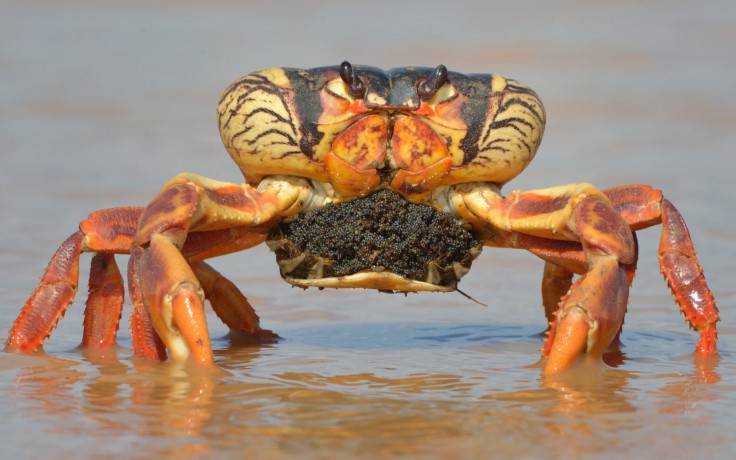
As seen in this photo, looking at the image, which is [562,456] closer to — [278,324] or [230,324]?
[230,324]

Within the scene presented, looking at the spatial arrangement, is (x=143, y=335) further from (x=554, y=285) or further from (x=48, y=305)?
(x=554, y=285)

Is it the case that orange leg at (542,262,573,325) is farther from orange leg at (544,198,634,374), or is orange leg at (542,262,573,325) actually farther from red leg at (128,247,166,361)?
red leg at (128,247,166,361)

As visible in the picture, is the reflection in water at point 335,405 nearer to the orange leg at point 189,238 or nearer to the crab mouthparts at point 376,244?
the orange leg at point 189,238

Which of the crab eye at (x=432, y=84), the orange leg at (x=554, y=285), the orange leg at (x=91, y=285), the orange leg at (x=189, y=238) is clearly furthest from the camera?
the orange leg at (x=554, y=285)

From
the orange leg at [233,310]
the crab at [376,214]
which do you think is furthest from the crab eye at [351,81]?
the orange leg at [233,310]

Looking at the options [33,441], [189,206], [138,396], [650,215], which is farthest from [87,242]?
[650,215]

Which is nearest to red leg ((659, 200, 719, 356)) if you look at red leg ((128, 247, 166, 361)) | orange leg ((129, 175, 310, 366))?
orange leg ((129, 175, 310, 366))

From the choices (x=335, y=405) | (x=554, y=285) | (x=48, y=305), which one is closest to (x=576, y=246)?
(x=554, y=285)

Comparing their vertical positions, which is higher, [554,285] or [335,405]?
[554,285]
